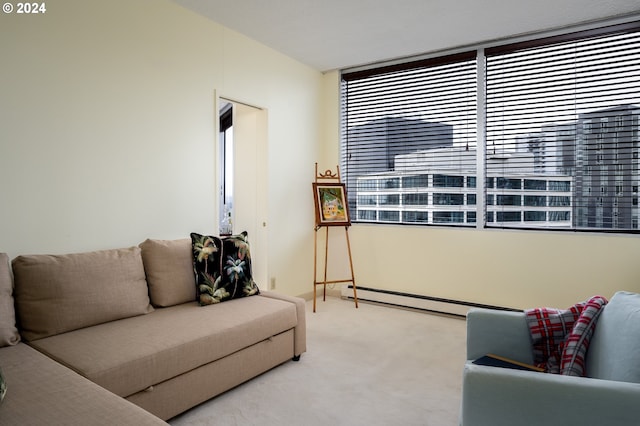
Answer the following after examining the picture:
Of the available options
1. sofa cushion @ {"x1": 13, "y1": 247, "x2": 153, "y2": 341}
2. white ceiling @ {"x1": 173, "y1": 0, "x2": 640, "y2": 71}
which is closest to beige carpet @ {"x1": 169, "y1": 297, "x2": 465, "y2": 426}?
sofa cushion @ {"x1": 13, "y1": 247, "x2": 153, "y2": 341}

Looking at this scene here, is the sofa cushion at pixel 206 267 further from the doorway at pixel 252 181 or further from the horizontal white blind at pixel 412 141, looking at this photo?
the horizontal white blind at pixel 412 141

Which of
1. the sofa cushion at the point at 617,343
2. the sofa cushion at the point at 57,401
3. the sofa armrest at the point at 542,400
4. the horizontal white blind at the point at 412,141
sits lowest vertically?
the sofa cushion at the point at 57,401

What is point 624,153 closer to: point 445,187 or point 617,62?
point 617,62

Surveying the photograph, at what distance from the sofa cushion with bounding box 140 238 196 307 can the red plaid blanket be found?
2150 mm

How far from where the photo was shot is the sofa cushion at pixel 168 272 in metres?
2.75

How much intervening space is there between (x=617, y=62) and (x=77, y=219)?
173 inches

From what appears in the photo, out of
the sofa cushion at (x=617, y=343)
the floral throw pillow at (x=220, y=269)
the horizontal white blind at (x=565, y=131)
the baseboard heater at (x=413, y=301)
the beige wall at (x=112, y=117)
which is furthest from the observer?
the baseboard heater at (x=413, y=301)

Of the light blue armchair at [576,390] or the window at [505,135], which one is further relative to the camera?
the window at [505,135]

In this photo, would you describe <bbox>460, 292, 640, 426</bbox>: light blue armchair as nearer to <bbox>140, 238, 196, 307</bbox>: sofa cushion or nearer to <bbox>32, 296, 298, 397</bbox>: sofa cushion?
<bbox>32, 296, 298, 397</bbox>: sofa cushion

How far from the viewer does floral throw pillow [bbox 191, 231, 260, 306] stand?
2.86 m

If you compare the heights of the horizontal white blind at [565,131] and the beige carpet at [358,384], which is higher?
the horizontal white blind at [565,131]

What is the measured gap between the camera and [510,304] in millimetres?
3908

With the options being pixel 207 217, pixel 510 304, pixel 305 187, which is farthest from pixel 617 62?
pixel 207 217

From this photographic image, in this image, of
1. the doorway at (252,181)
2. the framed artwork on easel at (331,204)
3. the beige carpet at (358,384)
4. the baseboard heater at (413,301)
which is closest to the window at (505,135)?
the framed artwork on easel at (331,204)
